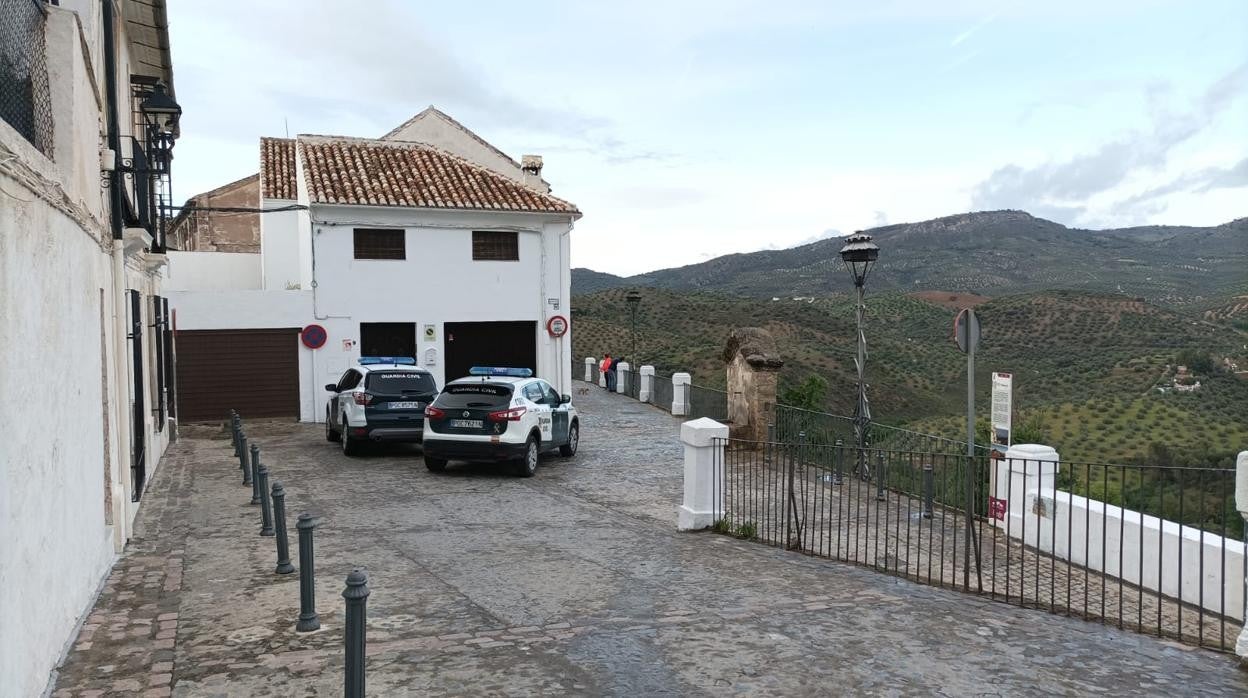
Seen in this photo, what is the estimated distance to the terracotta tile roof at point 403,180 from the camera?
71.1ft

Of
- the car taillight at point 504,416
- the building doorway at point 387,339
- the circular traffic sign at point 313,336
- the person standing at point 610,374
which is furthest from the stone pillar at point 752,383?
the person standing at point 610,374

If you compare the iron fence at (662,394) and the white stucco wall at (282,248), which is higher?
the white stucco wall at (282,248)

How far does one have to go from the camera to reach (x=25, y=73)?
5.96 metres

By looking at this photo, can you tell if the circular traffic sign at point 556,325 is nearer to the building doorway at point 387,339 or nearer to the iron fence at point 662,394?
the building doorway at point 387,339

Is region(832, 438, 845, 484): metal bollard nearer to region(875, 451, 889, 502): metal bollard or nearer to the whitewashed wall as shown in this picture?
region(875, 451, 889, 502): metal bollard

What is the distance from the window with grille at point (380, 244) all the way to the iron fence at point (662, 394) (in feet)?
25.6

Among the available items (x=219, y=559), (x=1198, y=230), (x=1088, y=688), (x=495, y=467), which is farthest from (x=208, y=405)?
(x=1198, y=230)

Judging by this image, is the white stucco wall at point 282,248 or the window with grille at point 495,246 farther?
the white stucco wall at point 282,248

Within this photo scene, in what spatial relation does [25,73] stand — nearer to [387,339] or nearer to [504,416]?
[504,416]

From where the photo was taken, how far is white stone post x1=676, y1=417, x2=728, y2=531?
1037cm

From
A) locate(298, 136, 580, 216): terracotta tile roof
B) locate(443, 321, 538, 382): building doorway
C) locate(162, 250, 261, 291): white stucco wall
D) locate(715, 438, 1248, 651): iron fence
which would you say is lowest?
locate(715, 438, 1248, 651): iron fence

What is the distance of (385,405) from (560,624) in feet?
32.9

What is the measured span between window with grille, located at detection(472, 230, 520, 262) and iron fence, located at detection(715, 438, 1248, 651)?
11.8 m

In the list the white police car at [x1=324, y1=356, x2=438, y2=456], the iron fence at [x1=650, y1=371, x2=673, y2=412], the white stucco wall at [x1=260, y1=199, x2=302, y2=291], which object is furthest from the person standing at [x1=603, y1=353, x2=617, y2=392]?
the white police car at [x1=324, y1=356, x2=438, y2=456]
